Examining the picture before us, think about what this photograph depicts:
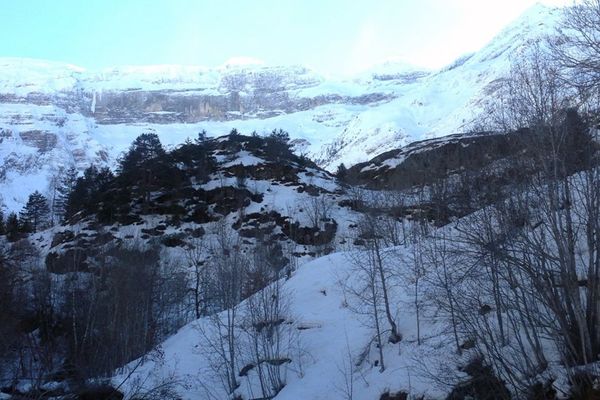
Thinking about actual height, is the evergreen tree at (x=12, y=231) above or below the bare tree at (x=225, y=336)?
above

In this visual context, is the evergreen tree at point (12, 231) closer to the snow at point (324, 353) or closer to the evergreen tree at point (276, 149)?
the snow at point (324, 353)

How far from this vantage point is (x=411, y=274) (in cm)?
2431

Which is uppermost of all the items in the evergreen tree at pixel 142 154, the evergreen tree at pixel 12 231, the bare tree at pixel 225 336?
the evergreen tree at pixel 142 154

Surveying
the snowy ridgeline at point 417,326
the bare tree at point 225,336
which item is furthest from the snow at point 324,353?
the bare tree at point 225,336

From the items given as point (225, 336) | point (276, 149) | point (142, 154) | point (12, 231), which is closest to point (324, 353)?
point (225, 336)

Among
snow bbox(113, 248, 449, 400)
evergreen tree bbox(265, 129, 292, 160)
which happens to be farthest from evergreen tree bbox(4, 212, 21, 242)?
evergreen tree bbox(265, 129, 292, 160)

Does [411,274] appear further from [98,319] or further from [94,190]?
[94,190]

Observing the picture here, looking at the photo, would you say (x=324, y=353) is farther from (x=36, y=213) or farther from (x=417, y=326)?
(x=36, y=213)

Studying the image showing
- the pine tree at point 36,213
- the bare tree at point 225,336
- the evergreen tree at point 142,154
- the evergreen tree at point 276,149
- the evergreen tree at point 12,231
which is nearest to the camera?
the bare tree at point 225,336

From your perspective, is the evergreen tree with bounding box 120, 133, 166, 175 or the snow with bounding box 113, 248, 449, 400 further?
the evergreen tree with bounding box 120, 133, 166, 175

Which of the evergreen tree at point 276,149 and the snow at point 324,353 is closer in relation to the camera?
the snow at point 324,353

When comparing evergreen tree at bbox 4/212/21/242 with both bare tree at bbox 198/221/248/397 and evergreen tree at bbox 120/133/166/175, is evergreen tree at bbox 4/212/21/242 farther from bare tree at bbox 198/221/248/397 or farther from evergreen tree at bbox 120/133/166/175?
bare tree at bbox 198/221/248/397

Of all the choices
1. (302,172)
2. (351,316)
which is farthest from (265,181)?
(351,316)

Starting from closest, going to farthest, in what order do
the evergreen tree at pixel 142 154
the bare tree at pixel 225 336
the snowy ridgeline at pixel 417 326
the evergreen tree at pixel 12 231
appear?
the snowy ridgeline at pixel 417 326 < the bare tree at pixel 225 336 < the evergreen tree at pixel 12 231 < the evergreen tree at pixel 142 154
